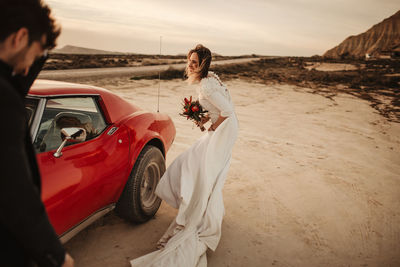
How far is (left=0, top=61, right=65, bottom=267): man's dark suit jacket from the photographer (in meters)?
0.83

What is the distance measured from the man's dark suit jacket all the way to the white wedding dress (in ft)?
5.63

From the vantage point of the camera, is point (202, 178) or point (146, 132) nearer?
point (202, 178)

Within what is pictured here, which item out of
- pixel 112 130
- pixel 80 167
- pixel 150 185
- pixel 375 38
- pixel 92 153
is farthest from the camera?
pixel 375 38

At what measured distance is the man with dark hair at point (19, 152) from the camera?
84cm

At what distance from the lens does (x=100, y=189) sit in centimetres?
243

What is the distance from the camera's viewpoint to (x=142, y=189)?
10.5 feet

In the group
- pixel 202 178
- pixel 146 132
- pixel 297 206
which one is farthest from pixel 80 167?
pixel 297 206

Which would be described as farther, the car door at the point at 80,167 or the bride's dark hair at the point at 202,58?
the bride's dark hair at the point at 202,58

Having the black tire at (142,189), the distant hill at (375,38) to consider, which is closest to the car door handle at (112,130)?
the black tire at (142,189)

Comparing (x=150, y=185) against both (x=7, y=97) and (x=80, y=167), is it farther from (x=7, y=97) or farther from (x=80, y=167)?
(x=7, y=97)

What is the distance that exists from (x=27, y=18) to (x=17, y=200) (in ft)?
1.96

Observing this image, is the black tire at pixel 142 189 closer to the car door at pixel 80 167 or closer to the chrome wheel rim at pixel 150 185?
the chrome wheel rim at pixel 150 185

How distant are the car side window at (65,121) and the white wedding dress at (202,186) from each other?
0.97m

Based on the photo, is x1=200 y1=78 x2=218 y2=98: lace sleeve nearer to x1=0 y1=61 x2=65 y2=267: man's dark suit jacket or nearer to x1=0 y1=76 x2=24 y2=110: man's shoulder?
x1=0 y1=61 x2=65 y2=267: man's dark suit jacket
